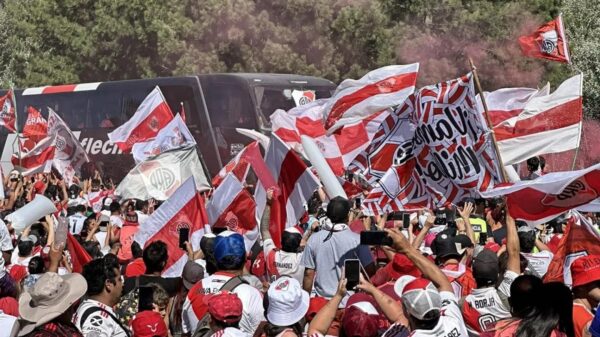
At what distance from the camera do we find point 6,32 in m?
48.6

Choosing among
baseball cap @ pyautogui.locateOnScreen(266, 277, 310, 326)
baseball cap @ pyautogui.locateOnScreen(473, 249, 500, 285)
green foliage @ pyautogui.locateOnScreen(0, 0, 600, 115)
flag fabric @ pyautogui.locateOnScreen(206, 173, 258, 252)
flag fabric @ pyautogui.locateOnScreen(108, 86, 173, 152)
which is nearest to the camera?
baseball cap @ pyautogui.locateOnScreen(266, 277, 310, 326)

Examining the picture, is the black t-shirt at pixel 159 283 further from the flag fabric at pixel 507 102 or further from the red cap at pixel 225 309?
the flag fabric at pixel 507 102

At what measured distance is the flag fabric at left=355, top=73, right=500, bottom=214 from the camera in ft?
31.0

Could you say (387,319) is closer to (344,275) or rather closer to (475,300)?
(344,275)

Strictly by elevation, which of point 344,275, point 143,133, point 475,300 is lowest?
point 143,133

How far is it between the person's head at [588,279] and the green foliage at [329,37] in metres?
28.1

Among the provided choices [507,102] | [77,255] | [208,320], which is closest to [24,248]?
[77,255]

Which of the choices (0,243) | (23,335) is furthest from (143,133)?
(23,335)

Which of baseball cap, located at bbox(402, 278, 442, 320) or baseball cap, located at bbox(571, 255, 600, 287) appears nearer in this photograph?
baseball cap, located at bbox(402, 278, 442, 320)

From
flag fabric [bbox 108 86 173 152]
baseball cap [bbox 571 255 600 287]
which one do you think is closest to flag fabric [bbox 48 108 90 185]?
flag fabric [bbox 108 86 173 152]

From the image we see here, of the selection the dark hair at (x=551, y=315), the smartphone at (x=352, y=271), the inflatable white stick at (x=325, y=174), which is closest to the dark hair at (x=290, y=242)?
the inflatable white stick at (x=325, y=174)

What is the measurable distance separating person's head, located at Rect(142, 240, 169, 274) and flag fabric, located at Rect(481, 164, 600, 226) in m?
2.23

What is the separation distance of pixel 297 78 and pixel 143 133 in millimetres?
12743

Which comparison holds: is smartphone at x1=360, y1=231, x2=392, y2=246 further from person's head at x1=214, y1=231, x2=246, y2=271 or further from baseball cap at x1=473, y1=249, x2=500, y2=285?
person's head at x1=214, y1=231, x2=246, y2=271
